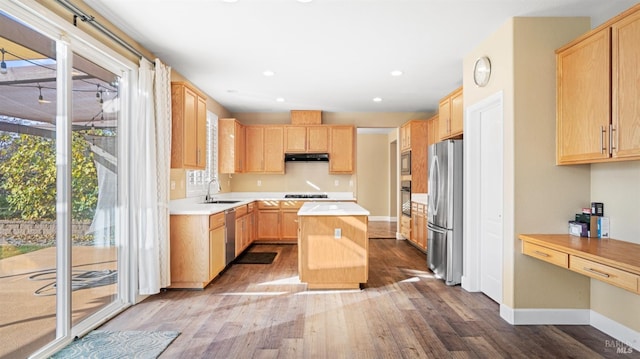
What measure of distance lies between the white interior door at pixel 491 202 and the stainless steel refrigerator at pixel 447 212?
0.32 metres

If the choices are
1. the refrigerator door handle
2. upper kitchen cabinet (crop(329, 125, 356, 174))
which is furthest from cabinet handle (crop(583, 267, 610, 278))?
upper kitchen cabinet (crop(329, 125, 356, 174))

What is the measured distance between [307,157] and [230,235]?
2.58m

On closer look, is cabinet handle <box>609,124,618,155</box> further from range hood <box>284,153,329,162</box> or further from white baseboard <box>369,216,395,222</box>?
white baseboard <box>369,216,395,222</box>

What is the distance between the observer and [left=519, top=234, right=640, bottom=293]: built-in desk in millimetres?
2068

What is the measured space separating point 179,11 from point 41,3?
0.94 metres

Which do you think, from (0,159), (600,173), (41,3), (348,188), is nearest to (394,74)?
(600,173)

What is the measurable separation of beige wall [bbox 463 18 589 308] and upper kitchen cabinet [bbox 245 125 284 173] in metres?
4.56

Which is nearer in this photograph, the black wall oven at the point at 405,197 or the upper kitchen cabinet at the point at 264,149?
the black wall oven at the point at 405,197

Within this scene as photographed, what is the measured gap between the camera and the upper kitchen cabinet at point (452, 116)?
14.3 ft

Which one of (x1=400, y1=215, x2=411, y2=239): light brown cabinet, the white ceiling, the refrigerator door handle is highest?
the white ceiling

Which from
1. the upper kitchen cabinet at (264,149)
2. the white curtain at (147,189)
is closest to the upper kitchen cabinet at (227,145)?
the upper kitchen cabinet at (264,149)

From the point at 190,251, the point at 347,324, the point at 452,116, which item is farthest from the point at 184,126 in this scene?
the point at 452,116

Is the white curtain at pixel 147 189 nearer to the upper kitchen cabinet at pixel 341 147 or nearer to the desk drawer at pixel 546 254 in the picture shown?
the desk drawer at pixel 546 254

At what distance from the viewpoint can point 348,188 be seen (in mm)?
7312
